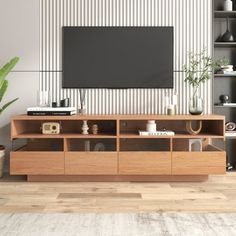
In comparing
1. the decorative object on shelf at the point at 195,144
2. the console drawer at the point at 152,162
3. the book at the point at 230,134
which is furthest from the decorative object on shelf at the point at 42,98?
the book at the point at 230,134

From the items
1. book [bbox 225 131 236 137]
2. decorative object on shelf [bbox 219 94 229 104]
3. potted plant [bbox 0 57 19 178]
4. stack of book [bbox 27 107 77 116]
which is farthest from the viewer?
decorative object on shelf [bbox 219 94 229 104]

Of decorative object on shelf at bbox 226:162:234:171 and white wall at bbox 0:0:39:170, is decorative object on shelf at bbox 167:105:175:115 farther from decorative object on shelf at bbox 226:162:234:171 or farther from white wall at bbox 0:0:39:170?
white wall at bbox 0:0:39:170

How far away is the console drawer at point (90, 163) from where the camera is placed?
3.96m

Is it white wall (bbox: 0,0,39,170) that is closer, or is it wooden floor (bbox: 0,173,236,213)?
wooden floor (bbox: 0,173,236,213)

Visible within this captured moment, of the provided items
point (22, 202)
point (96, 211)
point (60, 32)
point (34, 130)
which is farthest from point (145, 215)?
point (60, 32)

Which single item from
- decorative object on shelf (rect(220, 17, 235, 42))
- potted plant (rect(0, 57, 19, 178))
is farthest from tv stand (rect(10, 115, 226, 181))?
decorative object on shelf (rect(220, 17, 235, 42))

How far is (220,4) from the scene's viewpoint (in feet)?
15.1

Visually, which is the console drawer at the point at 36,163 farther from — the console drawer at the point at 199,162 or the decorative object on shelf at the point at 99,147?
the console drawer at the point at 199,162

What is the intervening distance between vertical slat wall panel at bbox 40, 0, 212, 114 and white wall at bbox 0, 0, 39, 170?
9 centimetres

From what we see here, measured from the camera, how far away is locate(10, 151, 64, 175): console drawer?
3.96 metres

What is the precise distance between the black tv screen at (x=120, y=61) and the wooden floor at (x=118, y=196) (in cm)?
118

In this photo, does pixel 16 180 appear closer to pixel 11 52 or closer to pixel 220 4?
pixel 11 52

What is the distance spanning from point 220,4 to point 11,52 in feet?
7.94

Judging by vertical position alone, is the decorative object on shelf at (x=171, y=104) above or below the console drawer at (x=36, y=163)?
above
